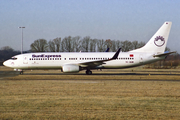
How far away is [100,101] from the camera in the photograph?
1145 centimetres

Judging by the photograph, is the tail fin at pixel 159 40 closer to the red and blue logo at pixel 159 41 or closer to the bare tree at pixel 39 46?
the red and blue logo at pixel 159 41

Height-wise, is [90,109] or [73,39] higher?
[73,39]

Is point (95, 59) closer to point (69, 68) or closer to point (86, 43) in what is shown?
point (69, 68)

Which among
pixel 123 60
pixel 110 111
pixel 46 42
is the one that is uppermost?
pixel 46 42

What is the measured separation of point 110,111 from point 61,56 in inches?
934

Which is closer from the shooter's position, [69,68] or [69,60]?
[69,68]

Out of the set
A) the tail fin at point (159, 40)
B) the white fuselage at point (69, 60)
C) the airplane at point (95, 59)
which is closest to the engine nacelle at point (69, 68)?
the airplane at point (95, 59)

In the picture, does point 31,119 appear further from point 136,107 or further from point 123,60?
point 123,60

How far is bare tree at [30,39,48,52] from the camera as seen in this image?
7656 cm

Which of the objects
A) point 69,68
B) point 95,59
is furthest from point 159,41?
point 69,68

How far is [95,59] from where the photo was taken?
32594 mm

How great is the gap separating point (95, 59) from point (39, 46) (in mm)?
49483

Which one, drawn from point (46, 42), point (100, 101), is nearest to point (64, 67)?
point (100, 101)

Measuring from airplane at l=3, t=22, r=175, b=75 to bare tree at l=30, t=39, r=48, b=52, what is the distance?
4425 cm
